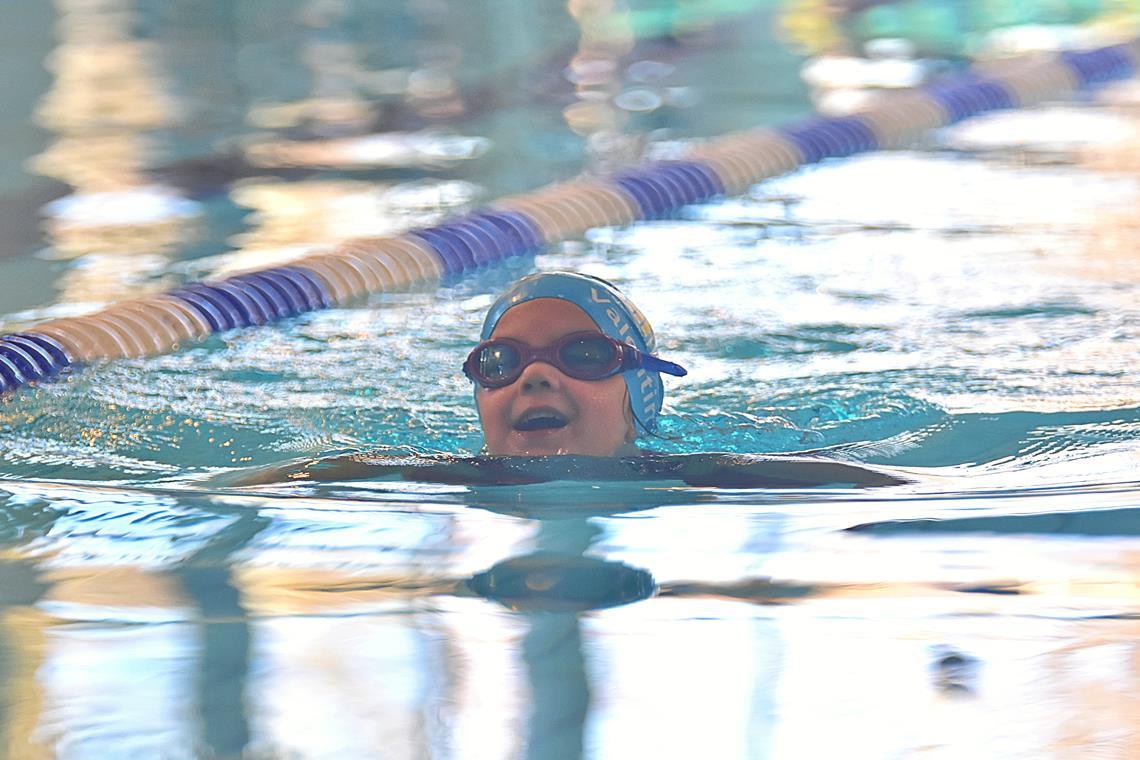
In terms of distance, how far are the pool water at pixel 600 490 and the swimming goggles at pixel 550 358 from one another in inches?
12.8

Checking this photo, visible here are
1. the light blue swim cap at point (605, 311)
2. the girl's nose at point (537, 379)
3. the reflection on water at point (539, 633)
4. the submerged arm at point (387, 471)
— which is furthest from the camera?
the light blue swim cap at point (605, 311)

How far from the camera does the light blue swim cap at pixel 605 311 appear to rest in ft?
9.48

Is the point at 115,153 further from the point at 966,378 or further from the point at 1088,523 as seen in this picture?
the point at 1088,523

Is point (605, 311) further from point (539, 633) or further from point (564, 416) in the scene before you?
point (539, 633)

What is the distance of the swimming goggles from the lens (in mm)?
2725

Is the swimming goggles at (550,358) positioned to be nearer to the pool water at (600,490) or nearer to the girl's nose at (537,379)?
the girl's nose at (537,379)

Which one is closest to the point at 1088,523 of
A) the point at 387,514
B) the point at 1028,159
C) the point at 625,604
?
the point at 625,604

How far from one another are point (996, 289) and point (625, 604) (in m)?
2.81

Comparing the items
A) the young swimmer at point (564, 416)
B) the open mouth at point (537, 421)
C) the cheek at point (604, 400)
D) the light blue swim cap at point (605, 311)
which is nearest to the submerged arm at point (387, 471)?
the young swimmer at point (564, 416)

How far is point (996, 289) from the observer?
437cm

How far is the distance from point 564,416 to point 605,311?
0.28 meters

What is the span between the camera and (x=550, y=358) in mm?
2727

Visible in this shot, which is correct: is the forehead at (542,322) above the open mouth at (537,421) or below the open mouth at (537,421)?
above

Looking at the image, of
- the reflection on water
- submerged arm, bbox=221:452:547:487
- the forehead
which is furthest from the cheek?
the reflection on water
